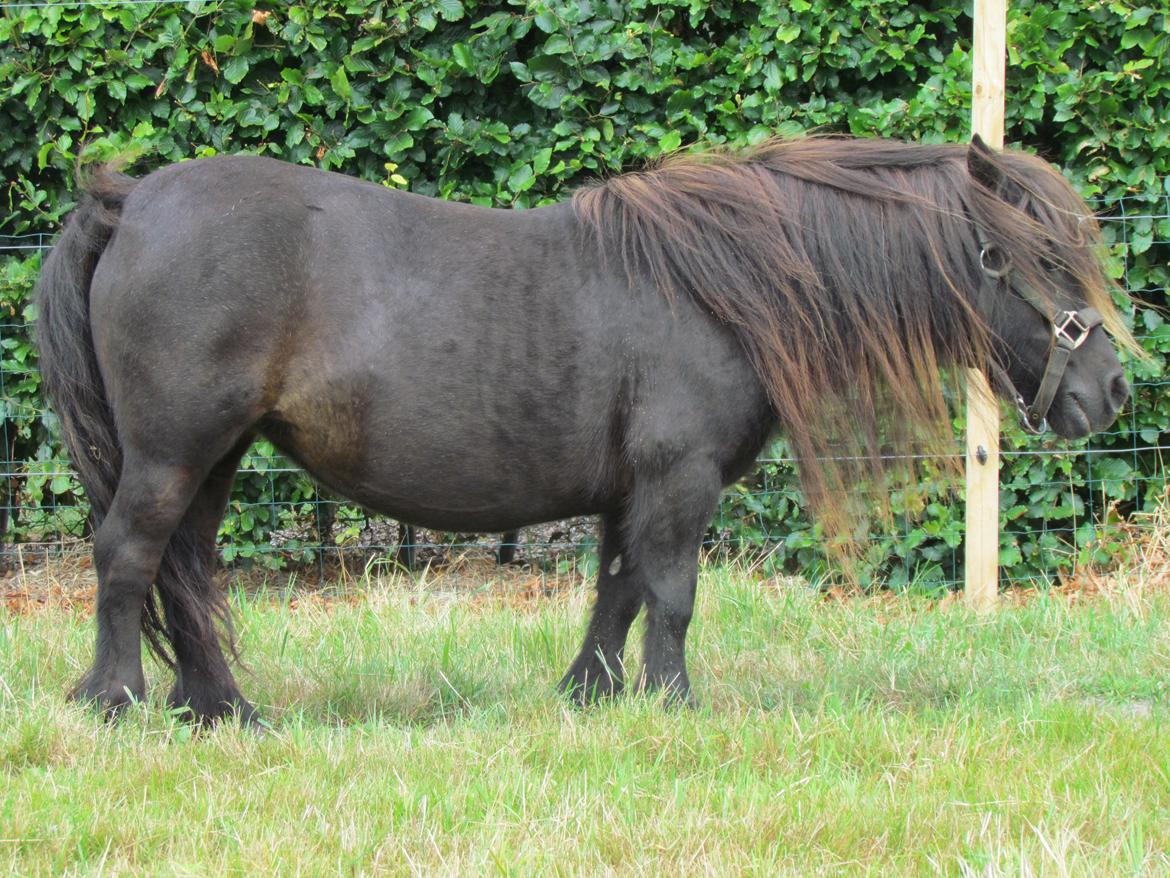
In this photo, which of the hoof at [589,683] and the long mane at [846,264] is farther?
the hoof at [589,683]

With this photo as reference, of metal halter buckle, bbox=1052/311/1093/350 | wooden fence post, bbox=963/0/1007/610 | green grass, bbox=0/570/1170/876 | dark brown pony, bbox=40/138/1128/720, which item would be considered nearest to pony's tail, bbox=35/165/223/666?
dark brown pony, bbox=40/138/1128/720

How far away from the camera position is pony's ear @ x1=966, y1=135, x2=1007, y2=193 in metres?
3.88

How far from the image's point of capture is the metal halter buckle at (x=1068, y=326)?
12.4ft

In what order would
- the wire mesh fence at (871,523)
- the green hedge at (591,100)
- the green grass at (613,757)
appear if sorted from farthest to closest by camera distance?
the wire mesh fence at (871,523) → the green hedge at (591,100) → the green grass at (613,757)

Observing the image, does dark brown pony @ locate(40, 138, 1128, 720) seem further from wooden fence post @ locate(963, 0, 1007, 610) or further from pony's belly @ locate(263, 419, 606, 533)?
wooden fence post @ locate(963, 0, 1007, 610)

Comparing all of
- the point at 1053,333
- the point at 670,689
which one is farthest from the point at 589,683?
the point at 1053,333

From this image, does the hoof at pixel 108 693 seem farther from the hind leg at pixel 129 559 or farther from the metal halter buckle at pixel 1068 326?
the metal halter buckle at pixel 1068 326

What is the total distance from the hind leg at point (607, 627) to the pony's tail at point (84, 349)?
133cm

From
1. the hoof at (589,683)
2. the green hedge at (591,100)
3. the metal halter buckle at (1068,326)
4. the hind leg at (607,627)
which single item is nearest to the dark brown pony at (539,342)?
the metal halter buckle at (1068,326)

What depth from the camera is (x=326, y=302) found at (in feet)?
12.1

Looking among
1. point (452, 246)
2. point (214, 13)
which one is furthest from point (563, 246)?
point (214, 13)

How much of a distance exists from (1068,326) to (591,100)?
3.00m

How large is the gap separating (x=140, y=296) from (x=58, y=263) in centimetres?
43

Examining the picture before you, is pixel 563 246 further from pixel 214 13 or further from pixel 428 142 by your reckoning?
pixel 214 13
